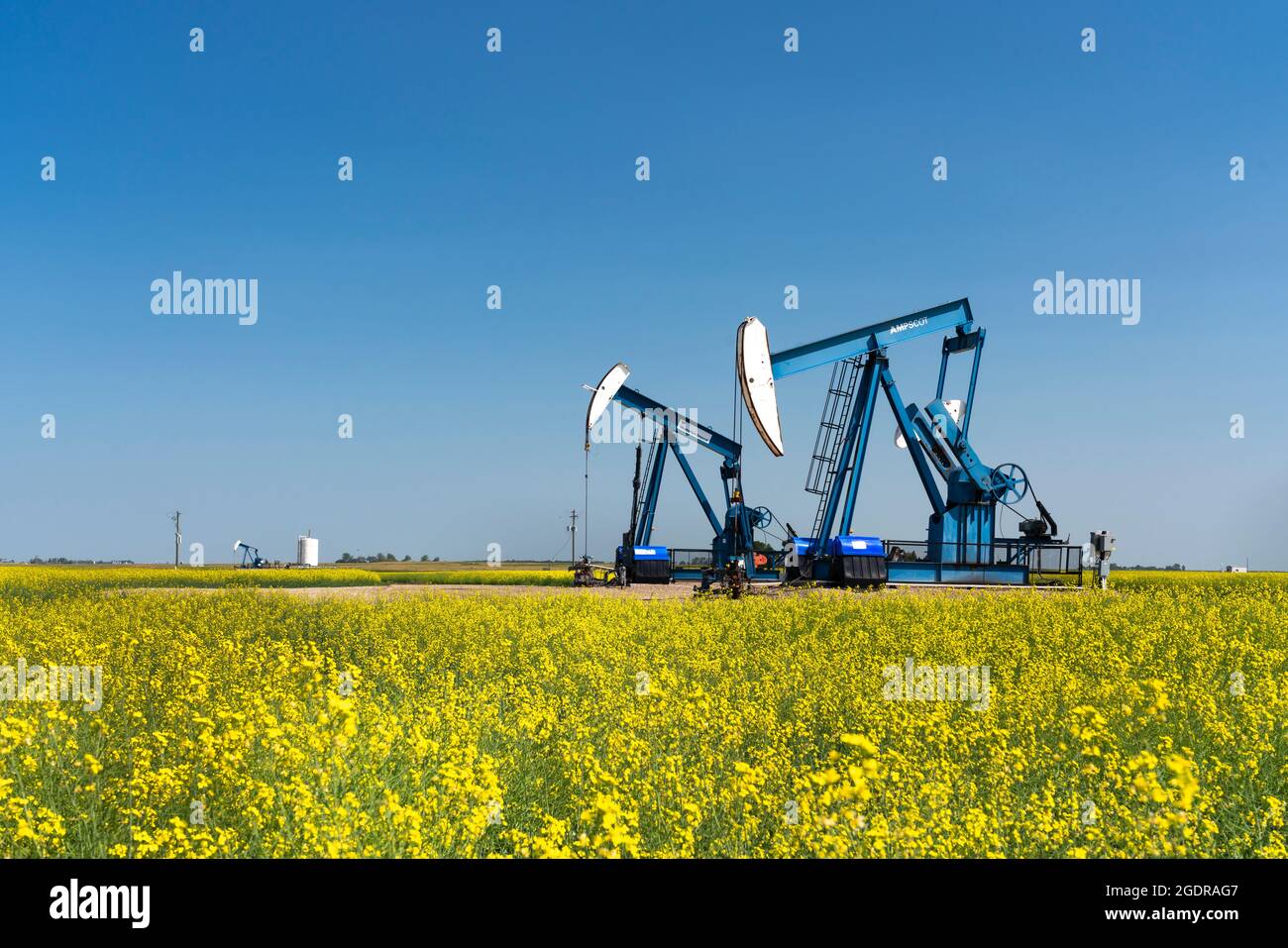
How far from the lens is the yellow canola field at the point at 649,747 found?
4730 mm

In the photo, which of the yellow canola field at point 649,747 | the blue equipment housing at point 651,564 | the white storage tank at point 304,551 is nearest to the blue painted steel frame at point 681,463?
the blue equipment housing at point 651,564

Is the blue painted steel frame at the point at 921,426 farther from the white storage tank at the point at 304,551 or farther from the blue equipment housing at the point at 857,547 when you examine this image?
the white storage tank at the point at 304,551

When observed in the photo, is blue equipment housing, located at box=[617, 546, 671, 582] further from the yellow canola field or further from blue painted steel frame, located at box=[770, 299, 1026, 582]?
the yellow canola field

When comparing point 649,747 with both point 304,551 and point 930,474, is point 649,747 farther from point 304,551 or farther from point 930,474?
point 304,551

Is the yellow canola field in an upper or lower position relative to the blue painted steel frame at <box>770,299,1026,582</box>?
lower

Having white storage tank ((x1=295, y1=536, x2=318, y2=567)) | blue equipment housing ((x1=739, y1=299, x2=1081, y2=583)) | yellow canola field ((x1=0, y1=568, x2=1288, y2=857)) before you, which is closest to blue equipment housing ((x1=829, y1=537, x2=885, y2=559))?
blue equipment housing ((x1=739, y1=299, x2=1081, y2=583))

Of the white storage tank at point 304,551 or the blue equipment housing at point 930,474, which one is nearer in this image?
the blue equipment housing at point 930,474

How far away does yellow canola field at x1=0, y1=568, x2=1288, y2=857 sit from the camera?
4730mm

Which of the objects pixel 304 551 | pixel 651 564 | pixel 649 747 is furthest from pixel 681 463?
pixel 304 551

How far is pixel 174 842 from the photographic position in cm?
473

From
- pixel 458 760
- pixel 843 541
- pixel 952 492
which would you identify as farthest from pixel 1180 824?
pixel 952 492

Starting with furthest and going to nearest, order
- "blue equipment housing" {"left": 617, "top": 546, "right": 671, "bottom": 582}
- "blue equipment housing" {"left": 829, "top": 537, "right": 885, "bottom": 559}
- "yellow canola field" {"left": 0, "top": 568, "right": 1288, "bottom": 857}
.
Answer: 1. "blue equipment housing" {"left": 617, "top": 546, "right": 671, "bottom": 582}
2. "blue equipment housing" {"left": 829, "top": 537, "right": 885, "bottom": 559}
3. "yellow canola field" {"left": 0, "top": 568, "right": 1288, "bottom": 857}

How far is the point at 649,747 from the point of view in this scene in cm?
629
